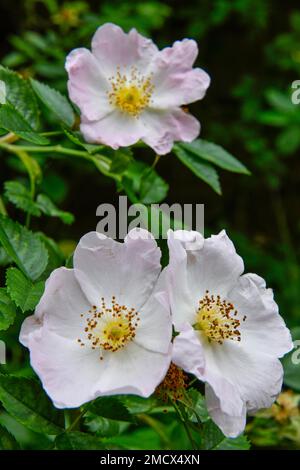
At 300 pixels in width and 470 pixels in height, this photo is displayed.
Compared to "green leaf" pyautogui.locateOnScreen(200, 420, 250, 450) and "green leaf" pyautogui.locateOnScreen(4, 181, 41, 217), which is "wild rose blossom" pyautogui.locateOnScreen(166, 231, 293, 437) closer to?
"green leaf" pyautogui.locateOnScreen(200, 420, 250, 450)

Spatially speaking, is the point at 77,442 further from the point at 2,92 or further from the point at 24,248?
the point at 2,92

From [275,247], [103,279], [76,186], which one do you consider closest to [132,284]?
[103,279]

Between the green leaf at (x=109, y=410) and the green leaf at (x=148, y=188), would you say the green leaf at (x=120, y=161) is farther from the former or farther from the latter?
the green leaf at (x=109, y=410)

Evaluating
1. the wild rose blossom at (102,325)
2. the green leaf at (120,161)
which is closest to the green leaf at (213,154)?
the green leaf at (120,161)

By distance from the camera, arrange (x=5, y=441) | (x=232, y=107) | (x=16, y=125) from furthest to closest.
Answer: (x=232, y=107) → (x=16, y=125) → (x=5, y=441)

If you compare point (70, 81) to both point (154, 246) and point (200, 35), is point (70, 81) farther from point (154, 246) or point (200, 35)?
point (200, 35)

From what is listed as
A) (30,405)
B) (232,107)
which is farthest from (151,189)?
(232,107)

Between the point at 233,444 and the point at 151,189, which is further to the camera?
the point at 151,189
